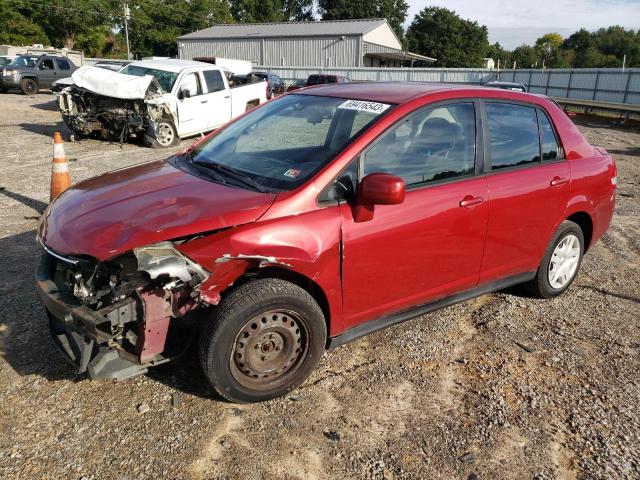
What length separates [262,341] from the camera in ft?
9.87

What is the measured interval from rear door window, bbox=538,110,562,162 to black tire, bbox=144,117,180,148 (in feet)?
30.3

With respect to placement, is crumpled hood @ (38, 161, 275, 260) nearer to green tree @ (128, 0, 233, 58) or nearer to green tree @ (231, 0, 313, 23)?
green tree @ (128, 0, 233, 58)

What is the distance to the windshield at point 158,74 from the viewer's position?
39.7 ft

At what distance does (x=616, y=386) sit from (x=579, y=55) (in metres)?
86.2

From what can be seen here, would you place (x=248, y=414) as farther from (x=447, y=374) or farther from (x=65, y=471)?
(x=447, y=374)

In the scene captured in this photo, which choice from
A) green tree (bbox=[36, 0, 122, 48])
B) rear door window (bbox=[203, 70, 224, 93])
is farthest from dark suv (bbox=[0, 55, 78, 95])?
green tree (bbox=[36, 0, 122, 48])

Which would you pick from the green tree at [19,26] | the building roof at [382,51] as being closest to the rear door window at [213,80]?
the building roof at [382,51]

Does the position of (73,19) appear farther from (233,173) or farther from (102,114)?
(233,173)

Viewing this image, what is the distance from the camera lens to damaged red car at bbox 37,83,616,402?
279cm

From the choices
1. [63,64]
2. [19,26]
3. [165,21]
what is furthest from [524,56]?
[63,64]

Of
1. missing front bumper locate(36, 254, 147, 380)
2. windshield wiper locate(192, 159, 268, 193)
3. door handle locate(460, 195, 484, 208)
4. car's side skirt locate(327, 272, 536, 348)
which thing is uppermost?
windshield wiper locate(192, 159, 268, 193)

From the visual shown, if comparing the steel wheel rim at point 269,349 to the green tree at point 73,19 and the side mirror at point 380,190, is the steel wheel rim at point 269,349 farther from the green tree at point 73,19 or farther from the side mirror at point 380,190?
the green tree at point 73,19

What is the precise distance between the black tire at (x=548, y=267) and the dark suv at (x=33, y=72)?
82.9ft

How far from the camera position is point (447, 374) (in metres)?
3.51
